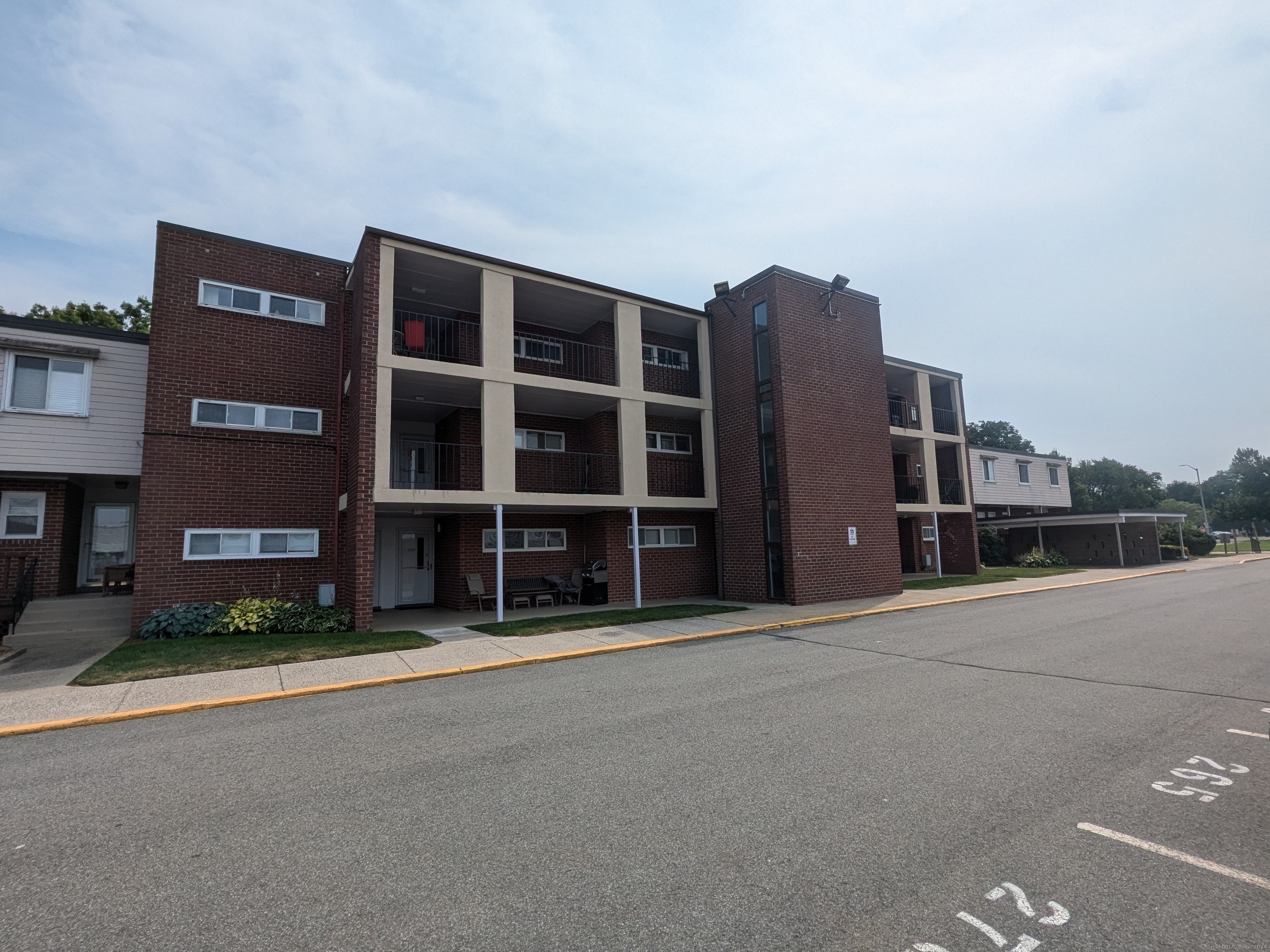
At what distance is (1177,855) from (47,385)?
18.6 meters

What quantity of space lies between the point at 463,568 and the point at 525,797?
1227 centimetres

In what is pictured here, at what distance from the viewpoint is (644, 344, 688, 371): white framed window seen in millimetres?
18812

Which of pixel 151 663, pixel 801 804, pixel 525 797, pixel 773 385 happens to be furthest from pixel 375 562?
pixel 801 804

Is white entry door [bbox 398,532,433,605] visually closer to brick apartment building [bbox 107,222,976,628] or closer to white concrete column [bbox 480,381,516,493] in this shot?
brick apartment building [bbox 107,222,976,628]

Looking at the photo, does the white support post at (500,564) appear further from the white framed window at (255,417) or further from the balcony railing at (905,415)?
the balcony railing at (905,415)

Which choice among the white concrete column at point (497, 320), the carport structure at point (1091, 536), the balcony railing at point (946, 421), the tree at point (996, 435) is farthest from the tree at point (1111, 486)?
the white concrete column at point (497, 320)

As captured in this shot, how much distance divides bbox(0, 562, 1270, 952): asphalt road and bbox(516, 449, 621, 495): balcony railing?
999cm

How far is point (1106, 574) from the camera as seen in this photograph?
23312 mm

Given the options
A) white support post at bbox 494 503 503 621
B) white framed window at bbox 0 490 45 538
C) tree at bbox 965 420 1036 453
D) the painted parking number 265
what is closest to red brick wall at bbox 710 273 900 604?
white support post at bbox 494 503 503 621

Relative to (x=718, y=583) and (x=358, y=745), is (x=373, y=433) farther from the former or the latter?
(x=718, y=583)

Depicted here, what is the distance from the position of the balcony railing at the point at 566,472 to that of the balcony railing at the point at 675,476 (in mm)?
1201

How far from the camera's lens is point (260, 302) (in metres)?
14.5

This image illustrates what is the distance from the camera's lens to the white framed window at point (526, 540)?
16469 mm

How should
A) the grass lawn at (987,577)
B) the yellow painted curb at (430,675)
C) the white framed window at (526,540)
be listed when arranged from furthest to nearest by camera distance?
1. the grass lawn at (987,577)
2. the white framed window at (526,540)
3. the yellow painted curb at (430,675)
